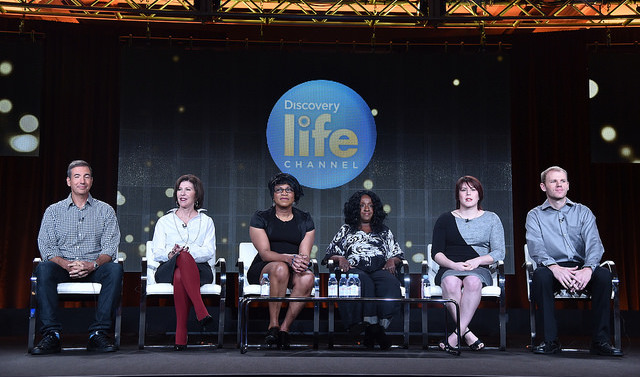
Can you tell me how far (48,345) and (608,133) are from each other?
529 centimetres

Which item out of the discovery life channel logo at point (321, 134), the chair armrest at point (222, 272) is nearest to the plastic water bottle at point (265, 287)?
the chair armrest at point (222, 272)

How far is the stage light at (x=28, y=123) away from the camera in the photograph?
6.69m

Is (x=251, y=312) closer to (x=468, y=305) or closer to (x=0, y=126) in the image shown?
(x=468, y=305)

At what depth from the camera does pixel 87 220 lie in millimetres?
4672

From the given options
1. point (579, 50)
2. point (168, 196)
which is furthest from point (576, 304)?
point (168, 196)

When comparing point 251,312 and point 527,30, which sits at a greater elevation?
point 527,30

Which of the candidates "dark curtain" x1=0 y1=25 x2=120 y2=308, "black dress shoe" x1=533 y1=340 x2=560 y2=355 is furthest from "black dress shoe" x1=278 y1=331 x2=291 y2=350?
"dark curtain" x1=0 y1=25 x2=120 y2=308

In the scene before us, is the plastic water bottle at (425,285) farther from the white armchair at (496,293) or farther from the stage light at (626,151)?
the stage light at (626,151)

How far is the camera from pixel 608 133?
6.95 m

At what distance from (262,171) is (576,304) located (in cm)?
320

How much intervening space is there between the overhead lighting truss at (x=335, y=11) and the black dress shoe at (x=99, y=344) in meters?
2.90

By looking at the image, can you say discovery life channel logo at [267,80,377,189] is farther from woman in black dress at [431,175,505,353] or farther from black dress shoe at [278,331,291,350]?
black dress shoe at [278,331,291,350]

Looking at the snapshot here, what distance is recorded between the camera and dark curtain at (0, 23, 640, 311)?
6809 mm

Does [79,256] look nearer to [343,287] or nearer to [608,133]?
[343,287]
